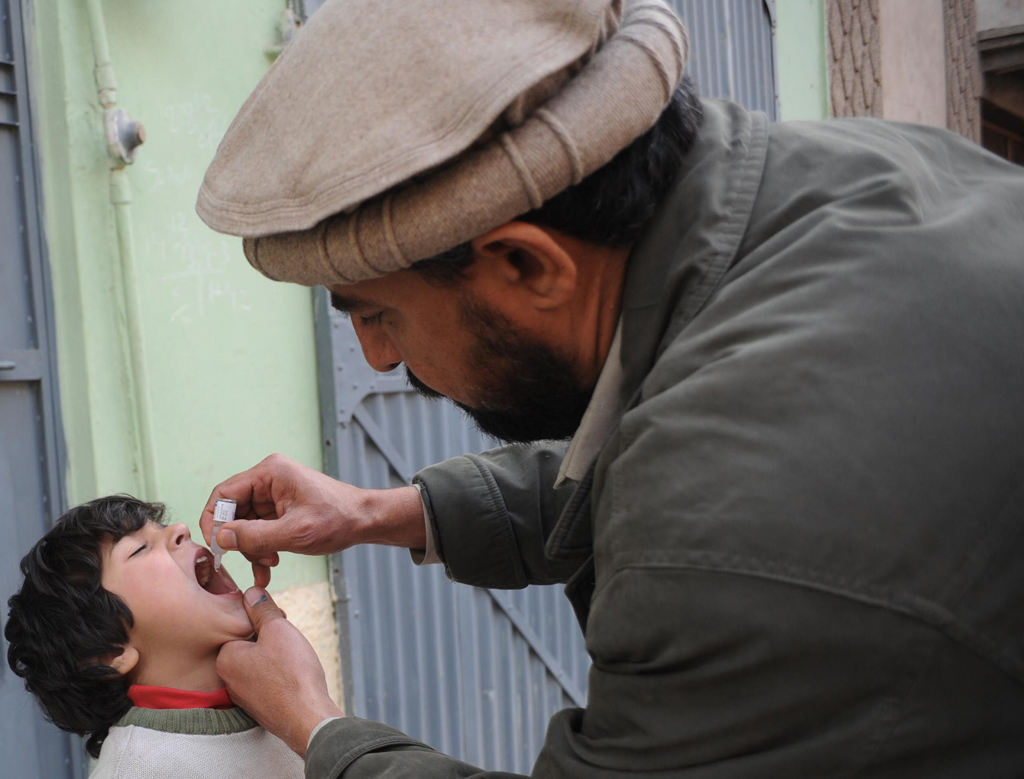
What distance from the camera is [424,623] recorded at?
399 centimetres

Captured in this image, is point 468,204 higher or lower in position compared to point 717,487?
higher

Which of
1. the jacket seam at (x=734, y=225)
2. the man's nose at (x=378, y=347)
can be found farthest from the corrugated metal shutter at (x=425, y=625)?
the jacket seam at (x=734, y=225)

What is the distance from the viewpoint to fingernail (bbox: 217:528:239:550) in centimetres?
208

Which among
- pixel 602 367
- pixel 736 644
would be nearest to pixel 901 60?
pixel 602 367

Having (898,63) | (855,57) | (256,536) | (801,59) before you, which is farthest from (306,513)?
(898,63)

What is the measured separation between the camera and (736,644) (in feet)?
3.75

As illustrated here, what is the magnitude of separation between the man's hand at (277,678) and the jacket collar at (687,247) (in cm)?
62

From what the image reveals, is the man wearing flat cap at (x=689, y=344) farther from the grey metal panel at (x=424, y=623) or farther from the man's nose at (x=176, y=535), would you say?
the grey metal panel at (x=424, y=623)

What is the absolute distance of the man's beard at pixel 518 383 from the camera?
1.57 m

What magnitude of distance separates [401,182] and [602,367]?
44cm

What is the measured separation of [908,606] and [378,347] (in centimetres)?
95

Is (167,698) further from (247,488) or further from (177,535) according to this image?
(247,488)

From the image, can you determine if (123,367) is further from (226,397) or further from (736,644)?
(736,644)

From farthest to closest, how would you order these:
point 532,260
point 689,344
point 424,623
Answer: point 424,623
point 532,260
point 689,344
